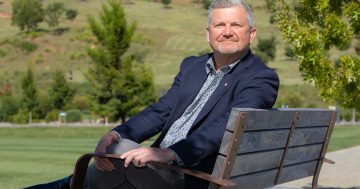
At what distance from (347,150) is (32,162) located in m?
9.14

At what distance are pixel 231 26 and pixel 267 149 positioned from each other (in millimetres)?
774

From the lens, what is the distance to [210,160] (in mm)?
4250

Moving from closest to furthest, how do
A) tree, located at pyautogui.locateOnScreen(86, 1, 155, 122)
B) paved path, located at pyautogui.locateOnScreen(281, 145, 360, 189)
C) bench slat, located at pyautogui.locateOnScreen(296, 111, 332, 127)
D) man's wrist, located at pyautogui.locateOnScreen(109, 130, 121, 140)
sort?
man's wrist, located at pyautogui.locateOnScreen(109, 130, 121, 140), bench slat, located at pyautogui.locateOnScreen(296, 111, 332, 127), paved path, located at pyautogui.locateOnScreen(281, 145, 360, 189), tree, located at pyautogui.locateOnScreen(86, 1, 155, 122)

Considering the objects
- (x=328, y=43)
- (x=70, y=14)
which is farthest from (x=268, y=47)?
(x=328, y=43)

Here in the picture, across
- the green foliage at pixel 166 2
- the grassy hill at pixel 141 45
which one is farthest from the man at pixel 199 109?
the green foliage at pixel 166 2

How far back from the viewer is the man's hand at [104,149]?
3943mm

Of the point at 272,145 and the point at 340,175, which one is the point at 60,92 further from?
the point at 272,145

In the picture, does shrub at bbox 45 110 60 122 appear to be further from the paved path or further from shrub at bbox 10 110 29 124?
the paved path

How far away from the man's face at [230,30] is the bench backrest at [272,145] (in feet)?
1.69

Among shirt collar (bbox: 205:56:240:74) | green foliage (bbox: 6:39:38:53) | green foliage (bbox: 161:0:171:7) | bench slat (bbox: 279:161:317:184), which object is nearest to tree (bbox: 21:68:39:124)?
green foliage (bbox: 6:39:38:53)

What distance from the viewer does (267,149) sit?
4.38 m

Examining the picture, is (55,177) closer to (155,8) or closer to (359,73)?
(359,73)

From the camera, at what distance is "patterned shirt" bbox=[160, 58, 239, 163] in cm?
452

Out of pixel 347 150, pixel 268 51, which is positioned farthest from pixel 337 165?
pixel 268 51
